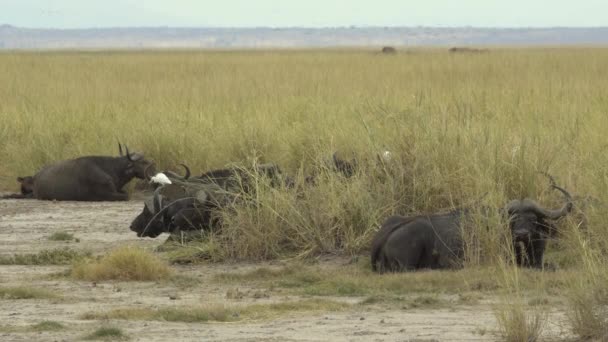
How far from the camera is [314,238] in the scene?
1119 cm

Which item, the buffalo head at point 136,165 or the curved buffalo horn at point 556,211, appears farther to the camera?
the buffalo head at point 136,165

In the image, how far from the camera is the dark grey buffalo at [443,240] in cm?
1019

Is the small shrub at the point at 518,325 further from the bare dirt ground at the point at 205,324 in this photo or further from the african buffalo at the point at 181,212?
the african buffalo at the point at 181,212

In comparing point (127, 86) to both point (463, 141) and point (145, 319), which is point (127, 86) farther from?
point (145, 319)

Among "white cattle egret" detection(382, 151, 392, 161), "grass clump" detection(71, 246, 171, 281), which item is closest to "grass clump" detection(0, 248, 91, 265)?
"grass clump" detection(71, 246, 171, 281)

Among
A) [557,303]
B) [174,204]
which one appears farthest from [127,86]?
[557,303]

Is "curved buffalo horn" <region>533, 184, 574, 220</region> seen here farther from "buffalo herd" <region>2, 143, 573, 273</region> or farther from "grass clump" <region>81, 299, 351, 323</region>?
"grass clump" <region>81, 299, 351, 323</region>

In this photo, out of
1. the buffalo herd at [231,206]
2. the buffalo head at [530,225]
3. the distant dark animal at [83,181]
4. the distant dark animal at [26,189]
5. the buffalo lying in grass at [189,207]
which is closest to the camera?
the buffalo head at [530,225]

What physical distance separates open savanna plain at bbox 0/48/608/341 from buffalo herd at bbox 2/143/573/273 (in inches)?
6.3

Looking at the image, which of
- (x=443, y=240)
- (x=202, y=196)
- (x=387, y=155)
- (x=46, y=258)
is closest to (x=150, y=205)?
(x=202, y=196)

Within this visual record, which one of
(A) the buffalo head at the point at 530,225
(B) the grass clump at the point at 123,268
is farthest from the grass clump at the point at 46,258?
(A) the buffalo head at the point at 530,225

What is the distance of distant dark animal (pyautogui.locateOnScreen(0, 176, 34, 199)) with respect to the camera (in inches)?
650

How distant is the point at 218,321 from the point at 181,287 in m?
1.66

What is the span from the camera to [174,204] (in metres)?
12.4
